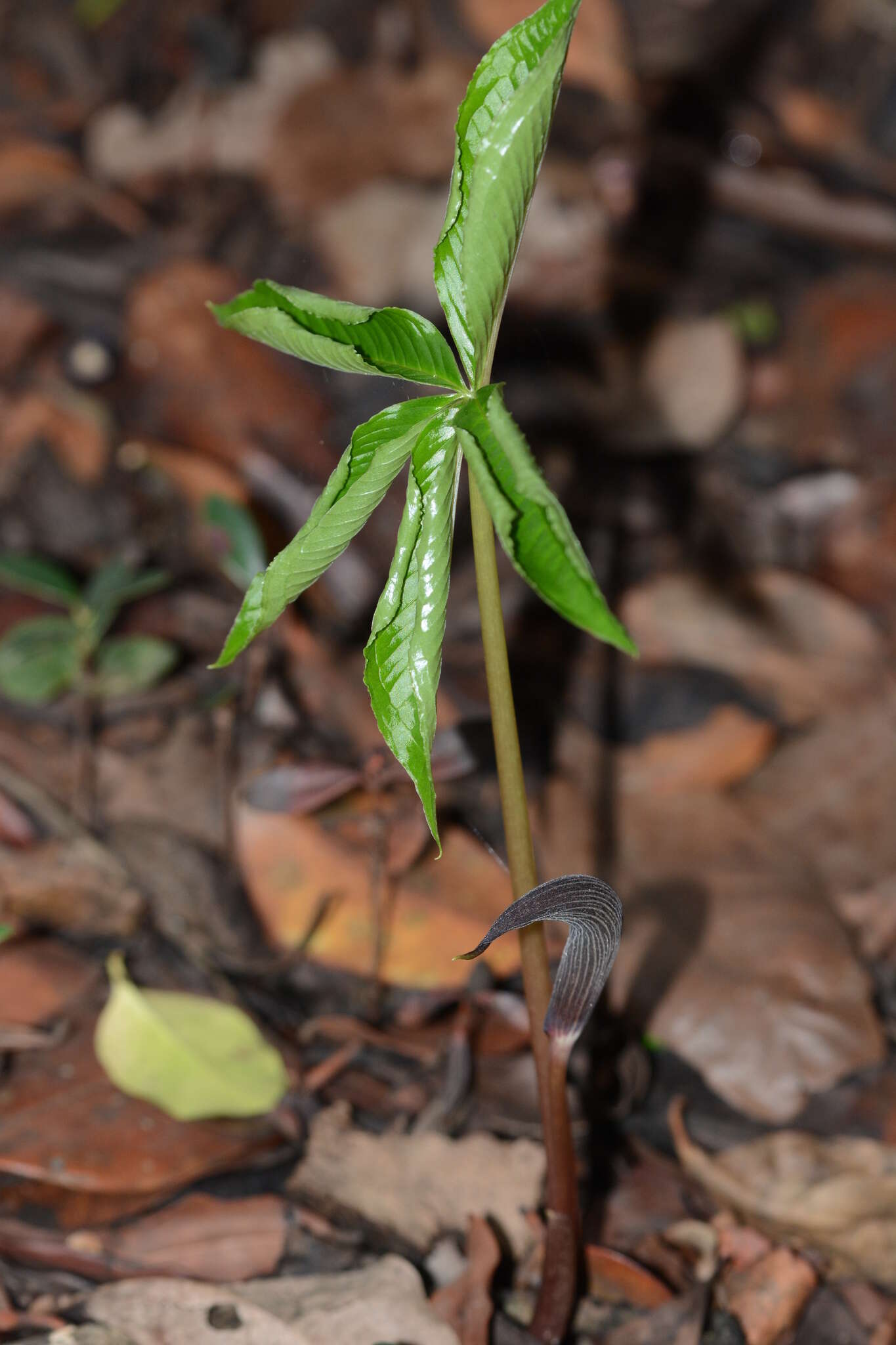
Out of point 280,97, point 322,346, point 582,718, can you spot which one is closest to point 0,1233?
point 322,346

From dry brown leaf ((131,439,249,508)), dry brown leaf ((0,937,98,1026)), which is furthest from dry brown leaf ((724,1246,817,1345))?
dry brown leaf ((131,439,249,508))

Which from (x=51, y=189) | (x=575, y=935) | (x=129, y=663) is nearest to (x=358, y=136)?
(x=51, y=189)

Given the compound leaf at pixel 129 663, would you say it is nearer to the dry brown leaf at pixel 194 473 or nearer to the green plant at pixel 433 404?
the dry brown leaf at pixel 194 473

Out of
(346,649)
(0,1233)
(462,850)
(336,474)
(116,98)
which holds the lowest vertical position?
(0,1233)

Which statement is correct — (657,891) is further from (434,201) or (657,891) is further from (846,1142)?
(434,201)

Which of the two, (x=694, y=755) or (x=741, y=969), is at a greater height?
(x=694, y=755)

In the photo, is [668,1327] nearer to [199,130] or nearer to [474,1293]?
[474,1293]

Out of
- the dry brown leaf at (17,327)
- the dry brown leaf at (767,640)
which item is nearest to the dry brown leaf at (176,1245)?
the dry brown leaf at (767,640)
